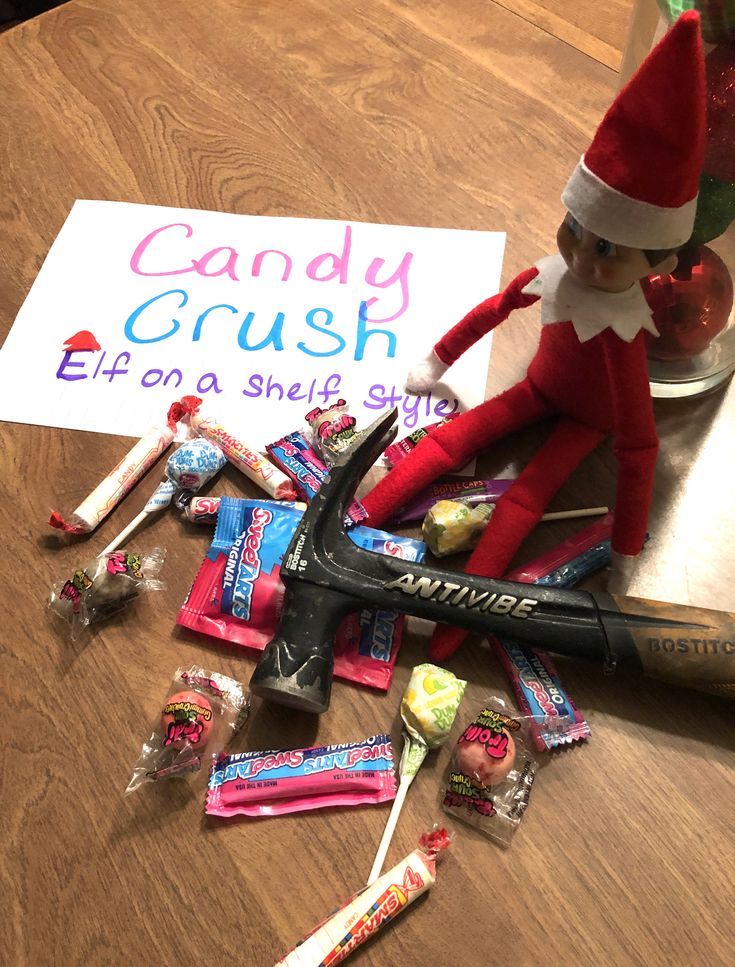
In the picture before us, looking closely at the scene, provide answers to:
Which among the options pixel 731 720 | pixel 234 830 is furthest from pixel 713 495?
pixel 234 830

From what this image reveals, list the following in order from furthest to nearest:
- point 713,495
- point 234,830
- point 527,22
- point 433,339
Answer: point 527,22 < point 433,339 < point 713,495 < point 234,830

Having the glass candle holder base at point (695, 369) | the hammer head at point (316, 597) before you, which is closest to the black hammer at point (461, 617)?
the hammer head at point (316, 597)

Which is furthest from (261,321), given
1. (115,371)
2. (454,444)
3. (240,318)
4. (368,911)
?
(368,911)

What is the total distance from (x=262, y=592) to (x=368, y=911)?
21cm

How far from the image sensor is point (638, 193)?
403 mm

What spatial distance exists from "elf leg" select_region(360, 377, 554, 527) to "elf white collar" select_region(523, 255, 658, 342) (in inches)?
4.8

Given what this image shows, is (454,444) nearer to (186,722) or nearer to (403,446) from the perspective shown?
(403,446)

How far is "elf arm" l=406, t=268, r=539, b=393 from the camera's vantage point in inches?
22.2

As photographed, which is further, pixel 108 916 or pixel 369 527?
pixel 369 527

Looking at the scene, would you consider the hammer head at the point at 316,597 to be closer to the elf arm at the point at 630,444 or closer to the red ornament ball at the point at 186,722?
the red ornament ball at the point at 186,722

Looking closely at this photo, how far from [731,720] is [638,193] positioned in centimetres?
33

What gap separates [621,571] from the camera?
54cm

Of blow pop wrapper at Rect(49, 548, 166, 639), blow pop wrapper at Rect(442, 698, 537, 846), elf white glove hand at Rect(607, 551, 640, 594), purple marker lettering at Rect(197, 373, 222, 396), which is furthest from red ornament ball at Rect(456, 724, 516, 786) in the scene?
purple marker lettering at Rect(197, 373, 222, 396)

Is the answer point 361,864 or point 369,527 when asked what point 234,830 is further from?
point 369,527
